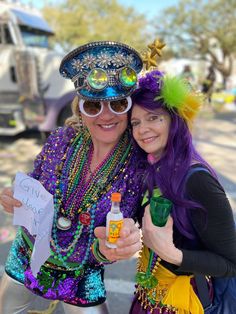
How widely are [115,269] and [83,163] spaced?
1.77 meters

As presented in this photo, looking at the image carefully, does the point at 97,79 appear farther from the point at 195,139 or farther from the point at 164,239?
the point at 195,139

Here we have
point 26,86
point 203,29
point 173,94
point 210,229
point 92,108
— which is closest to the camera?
point 210,229

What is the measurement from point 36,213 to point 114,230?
41 centimetres

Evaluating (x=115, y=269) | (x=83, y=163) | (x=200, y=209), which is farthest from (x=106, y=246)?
(x=115, y=269)

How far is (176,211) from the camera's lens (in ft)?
→ 4.35

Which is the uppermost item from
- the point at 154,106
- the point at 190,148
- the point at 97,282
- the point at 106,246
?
the point at 154,106

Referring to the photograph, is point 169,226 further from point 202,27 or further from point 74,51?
point 202,27

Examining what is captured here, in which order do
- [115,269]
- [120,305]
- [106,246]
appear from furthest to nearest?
[115,269]
[120,305]
[106,246]

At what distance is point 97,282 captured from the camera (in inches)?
63.1

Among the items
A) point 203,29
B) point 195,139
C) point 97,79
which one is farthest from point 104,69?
point 203,29

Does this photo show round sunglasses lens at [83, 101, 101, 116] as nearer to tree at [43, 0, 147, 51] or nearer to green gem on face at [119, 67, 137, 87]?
green gem on face at [119, 67, 137, 87]

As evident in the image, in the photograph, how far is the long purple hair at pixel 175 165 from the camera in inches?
51.8

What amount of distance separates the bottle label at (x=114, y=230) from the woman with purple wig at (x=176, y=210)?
0.15 meters

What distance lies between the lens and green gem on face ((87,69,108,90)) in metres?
1.42
